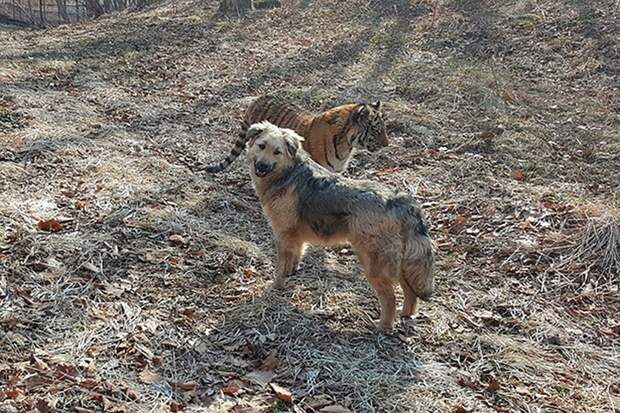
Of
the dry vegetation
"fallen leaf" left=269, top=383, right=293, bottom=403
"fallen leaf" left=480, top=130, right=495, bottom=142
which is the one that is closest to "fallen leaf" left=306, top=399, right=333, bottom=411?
the dry vegetation

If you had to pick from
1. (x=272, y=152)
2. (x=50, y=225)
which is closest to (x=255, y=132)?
(x=272, y=152)

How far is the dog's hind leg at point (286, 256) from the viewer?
5.27 metres

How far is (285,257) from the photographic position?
532cm

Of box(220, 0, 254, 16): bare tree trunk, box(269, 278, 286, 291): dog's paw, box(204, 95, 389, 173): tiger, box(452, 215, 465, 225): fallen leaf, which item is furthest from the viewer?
box(220, 0, 254, 16): bare tree trunk

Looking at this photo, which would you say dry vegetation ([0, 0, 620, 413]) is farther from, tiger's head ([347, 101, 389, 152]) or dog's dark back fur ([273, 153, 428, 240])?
dog's dark back fur ([273, 153, 428, 240])

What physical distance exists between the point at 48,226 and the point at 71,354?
6.27 feet

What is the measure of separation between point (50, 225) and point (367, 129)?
153 inches

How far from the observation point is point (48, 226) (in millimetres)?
5684

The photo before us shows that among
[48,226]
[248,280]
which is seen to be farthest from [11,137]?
[248,280]

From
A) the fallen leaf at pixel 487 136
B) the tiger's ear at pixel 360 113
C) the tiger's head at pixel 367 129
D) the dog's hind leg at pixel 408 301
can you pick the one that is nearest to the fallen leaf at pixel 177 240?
the dog's hind leg at pixel 408 301

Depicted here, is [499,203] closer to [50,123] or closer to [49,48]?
[50,123]

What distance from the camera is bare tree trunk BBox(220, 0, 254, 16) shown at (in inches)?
683

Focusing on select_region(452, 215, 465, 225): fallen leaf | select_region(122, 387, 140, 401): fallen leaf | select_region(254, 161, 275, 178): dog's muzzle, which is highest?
select_region(254, 161, 275, 178): dog's muzzle

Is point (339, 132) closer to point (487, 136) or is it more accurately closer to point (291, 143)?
point (291, 143)
